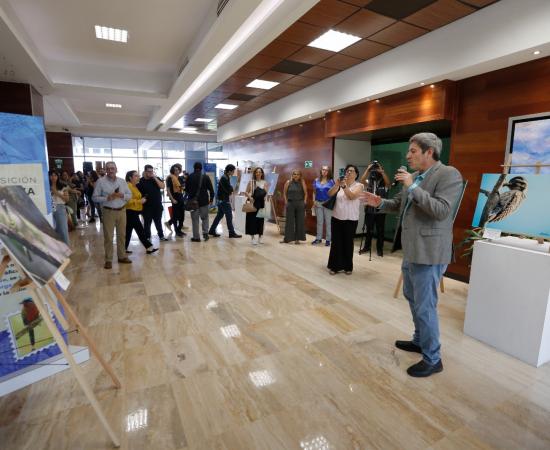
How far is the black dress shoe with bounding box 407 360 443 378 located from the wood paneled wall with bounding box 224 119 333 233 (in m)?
5.47

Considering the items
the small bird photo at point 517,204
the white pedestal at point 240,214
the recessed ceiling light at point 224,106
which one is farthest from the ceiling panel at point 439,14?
the recessed ceiling light at point 224,106

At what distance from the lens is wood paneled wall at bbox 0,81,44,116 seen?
6.39 meters

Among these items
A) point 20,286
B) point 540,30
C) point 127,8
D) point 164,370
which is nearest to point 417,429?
point 164,370

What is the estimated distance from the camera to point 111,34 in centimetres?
602

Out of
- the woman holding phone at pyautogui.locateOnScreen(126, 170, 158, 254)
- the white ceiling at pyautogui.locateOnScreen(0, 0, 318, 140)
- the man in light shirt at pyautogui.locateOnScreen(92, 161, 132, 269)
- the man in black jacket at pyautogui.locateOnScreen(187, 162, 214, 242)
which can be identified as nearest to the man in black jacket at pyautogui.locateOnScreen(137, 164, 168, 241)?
the woman holding phone at pyautogui.locateOnScreen(126, 170, 158, 254)

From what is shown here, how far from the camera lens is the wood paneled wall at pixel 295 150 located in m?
7.66

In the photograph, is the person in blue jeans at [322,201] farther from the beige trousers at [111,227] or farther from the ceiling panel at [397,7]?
the beige trousers at [111,227]

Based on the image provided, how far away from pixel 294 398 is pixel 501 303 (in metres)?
2.04

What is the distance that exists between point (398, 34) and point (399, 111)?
1171mm

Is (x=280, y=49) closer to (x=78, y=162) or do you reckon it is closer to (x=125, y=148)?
(x=125, y=148)

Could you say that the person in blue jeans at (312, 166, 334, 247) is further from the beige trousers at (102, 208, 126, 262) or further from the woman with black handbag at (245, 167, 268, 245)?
the beige trousers at (102, 208, 126, 262)

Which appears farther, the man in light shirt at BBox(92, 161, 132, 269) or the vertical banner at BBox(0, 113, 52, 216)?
the man in light shirt at BBox(92, 161, 132, 269)

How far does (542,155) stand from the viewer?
3732 millimetres

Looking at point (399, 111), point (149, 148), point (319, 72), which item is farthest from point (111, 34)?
point (149, 148)
